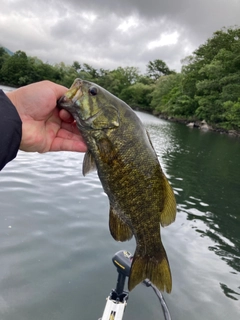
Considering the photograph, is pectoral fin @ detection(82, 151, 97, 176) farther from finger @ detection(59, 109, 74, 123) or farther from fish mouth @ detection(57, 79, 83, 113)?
finger @ detection(59, 109, 74, 123)

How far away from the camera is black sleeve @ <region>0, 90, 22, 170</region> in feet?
6.76

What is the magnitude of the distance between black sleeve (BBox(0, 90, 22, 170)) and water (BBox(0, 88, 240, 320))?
3.44 meters

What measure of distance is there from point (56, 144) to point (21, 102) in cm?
57

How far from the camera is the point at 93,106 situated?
2.24 meters

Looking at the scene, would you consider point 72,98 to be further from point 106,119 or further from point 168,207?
point 168,207

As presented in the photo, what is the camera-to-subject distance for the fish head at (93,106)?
2.22 metres

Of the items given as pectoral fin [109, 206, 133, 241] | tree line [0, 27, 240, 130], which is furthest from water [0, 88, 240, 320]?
tree line [0, 27, 240, 130]

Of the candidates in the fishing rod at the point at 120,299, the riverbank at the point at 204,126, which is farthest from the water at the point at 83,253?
the riverbank at the point at 204,126

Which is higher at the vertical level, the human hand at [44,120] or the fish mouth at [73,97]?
the fish mouth at [73,97]

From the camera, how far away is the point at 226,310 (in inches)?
212

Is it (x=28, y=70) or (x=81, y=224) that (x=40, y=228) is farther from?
(x=28, y=70)

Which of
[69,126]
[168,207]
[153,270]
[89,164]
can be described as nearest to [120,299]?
[153,270]

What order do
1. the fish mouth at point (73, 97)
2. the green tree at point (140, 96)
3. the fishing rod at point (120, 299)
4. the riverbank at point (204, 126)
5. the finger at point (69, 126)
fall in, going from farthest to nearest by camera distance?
the green tree at point (140, 96) → the riverbank at point (204, 126) → the fishing rod at point (120, 299) → the finger at point (69, 126) → the fish mouth at point (73, 97)

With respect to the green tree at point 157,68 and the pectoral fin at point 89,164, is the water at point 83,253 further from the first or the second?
the green tree at point 157,68
